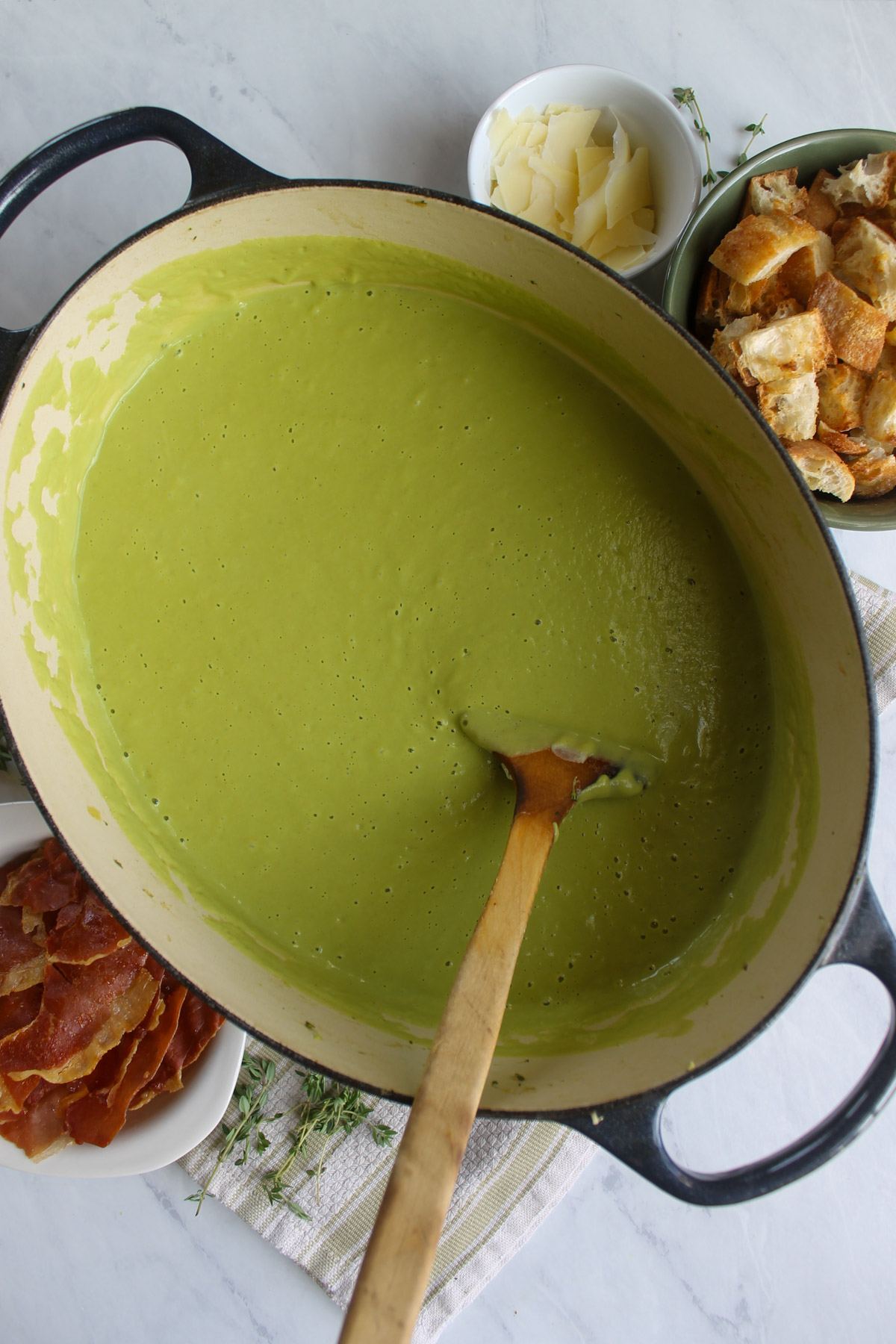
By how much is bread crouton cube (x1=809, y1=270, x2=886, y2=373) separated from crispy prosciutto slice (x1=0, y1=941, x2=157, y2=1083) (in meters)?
1.19

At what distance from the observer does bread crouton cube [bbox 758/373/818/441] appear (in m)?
1.12

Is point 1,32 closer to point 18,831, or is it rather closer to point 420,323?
point 420,323

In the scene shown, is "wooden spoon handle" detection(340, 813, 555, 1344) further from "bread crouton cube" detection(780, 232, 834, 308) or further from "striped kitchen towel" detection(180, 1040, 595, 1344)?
"bread crouton cube" detection(780, 232, 834, 308)

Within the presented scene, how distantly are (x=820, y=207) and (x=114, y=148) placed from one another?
88 centimetres

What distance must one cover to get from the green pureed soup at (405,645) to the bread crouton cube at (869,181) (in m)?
0.39

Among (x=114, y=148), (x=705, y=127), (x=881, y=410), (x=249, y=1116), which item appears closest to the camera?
(x=114, y=148)

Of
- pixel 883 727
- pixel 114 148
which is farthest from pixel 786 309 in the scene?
pixel 114 148

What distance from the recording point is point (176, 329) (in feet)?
4.12

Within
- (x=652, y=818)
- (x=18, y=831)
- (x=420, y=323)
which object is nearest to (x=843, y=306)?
(x=420, y=323)

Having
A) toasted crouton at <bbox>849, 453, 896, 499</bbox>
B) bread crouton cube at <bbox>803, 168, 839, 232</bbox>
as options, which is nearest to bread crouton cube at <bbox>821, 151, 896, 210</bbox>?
bread crouton cube at <bbox>803, 168, 839, 232</bbox>

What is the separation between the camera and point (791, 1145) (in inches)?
36.0

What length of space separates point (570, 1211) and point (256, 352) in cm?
132

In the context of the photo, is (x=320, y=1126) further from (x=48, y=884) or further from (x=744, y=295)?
(x=744, y=295)

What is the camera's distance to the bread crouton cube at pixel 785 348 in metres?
1.11
